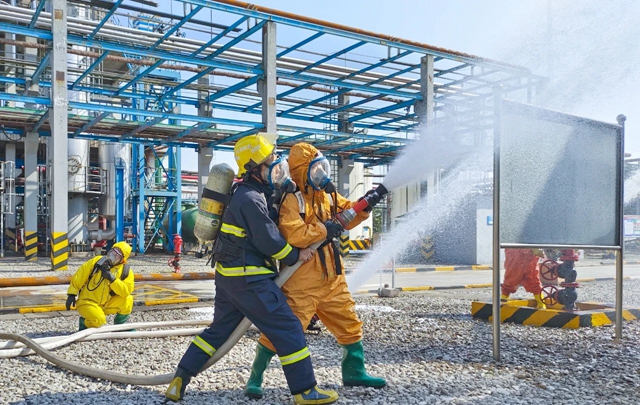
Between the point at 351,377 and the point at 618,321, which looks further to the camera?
the point at 618,321

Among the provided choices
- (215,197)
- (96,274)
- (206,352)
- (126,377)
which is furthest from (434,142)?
(96,274)

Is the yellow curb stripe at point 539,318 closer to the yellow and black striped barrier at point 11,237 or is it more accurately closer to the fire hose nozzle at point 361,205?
the fire hose nozzle at point 361,205

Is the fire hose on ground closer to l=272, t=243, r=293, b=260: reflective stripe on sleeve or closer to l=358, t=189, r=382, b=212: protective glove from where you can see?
l=358, t=189, r=382, b=212: protective glove

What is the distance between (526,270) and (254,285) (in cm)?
539

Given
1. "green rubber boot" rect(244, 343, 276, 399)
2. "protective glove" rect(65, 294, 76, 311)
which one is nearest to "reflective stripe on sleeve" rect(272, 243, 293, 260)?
"green rubber boot" rect(244, 343, 276, 399)

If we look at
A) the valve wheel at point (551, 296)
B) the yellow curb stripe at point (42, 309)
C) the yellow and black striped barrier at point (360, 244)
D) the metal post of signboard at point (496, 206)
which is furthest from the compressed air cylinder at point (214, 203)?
the yellow and black striped barrier at point (360, 244)

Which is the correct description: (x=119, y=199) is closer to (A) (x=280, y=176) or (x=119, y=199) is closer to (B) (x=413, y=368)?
(B) (x=413, y=368)

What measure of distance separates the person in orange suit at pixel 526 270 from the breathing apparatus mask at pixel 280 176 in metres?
5.01

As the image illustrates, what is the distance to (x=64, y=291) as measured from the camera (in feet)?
35.0

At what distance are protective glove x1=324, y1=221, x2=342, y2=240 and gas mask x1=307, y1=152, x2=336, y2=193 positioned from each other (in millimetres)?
252

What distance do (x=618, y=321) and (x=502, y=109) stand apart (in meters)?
2.61

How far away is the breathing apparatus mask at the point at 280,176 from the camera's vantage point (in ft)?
11.8

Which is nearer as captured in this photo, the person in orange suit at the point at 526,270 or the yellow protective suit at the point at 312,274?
the yellow protective suit at the point at 312,274

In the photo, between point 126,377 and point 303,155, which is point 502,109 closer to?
point 303,155
